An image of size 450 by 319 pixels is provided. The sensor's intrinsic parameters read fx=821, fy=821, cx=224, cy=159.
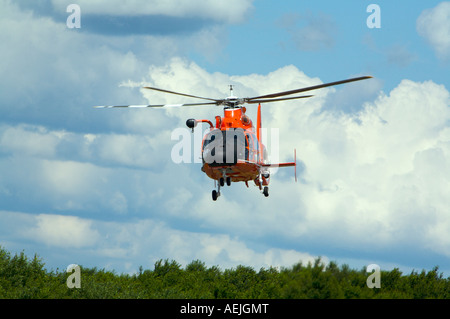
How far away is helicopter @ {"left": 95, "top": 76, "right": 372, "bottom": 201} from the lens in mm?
49750

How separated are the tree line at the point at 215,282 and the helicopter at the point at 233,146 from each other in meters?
7.43

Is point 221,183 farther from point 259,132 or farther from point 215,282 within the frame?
point 215,282

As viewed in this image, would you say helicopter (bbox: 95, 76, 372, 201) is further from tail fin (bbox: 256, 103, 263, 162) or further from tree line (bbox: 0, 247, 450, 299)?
tree line (bbox: 0, 247, 450, 299)

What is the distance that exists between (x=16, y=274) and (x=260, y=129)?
2845 centimetres

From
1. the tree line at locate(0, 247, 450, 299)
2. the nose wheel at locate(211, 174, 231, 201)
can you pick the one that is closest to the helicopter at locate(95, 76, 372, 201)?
the nose wheel at locate(211, 174, 231, 201)

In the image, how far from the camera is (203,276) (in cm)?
8925

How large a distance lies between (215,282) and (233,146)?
38864mm

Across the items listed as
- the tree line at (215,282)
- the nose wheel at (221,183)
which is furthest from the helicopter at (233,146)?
the tree line at (215,282)

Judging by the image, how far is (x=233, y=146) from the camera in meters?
49.8

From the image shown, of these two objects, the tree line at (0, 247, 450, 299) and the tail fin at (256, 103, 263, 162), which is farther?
the tail fin at (256, 103, 263, 162)

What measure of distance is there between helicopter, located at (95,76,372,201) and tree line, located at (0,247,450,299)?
24.4ft

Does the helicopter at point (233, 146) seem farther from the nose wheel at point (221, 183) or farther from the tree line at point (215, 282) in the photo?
the tree line at point (215, 282)
